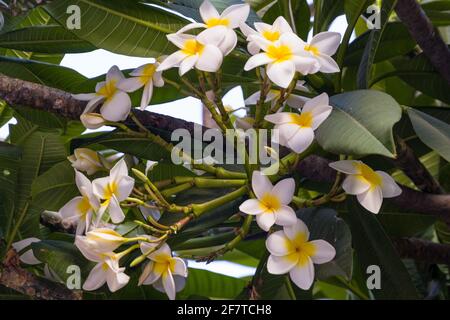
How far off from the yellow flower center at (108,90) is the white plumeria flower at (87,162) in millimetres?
55

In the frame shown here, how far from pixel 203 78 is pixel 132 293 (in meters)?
0.36

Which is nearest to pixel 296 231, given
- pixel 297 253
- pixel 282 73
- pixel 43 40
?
pixel 297 253

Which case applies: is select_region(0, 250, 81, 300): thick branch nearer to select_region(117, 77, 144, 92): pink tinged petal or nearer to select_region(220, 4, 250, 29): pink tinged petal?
select_region(117, 77, 144, 92): pink tinged petal

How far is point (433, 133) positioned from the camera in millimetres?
628

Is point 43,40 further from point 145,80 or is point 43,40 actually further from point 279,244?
point 279,244

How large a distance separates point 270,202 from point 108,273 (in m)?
0.15

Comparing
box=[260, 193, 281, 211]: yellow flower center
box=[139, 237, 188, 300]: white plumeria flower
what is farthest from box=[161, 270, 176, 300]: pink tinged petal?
box=[260, 193, 281, 211]: yellow flower center

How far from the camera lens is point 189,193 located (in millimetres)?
721

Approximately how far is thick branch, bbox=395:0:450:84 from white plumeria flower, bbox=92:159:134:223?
0.34 meters

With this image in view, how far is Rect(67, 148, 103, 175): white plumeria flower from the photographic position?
69 centimetres

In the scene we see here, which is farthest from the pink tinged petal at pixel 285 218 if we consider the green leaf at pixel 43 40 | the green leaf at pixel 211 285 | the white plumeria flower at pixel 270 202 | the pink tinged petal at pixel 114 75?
the green leaf at pixel 211 285

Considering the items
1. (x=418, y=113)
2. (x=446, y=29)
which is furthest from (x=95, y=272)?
(x=446, y=29)

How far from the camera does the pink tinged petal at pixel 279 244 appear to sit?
1.96ft

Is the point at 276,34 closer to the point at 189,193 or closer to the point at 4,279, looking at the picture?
the point at 189,193
